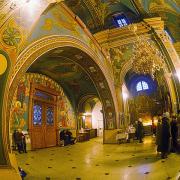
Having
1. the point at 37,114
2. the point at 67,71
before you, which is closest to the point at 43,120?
the point at 37,114

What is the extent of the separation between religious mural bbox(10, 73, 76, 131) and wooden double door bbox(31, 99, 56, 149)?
0.62m

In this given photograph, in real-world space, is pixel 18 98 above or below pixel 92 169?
above

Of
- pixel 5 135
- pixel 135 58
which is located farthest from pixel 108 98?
pixel 5 135

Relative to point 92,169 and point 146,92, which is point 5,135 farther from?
point 146,92

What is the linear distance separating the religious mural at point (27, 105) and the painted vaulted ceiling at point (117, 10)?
406cm

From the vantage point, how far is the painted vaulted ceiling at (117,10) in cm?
1103

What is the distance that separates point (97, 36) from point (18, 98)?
518cm

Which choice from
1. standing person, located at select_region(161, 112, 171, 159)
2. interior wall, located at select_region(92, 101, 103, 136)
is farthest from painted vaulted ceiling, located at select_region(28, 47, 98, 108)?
interior wall, located at select_region(92, 101, 103, 136)

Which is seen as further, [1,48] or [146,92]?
[146,92]

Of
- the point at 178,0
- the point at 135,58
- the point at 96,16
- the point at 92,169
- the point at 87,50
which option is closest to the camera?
the point at 92,169

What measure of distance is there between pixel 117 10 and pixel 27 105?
6.72m

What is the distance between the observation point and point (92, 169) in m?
6.26

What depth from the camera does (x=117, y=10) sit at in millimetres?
12664

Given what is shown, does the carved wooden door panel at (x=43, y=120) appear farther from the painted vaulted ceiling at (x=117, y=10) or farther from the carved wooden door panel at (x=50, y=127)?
the painted vaulted ceiling at (x=117, y=10)
